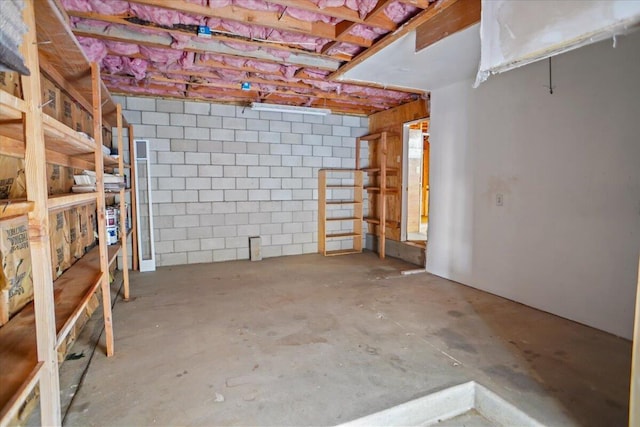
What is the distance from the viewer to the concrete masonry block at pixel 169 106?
4733mm

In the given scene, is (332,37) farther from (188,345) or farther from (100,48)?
(188,345)

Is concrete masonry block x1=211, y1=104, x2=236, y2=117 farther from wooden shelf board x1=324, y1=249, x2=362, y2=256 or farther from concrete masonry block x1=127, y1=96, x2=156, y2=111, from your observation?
wooden shelf board x1=324, y1=249, x2=362, y2=256

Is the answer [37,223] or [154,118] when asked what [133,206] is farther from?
[37,223]

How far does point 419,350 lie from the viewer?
2424 millimetres

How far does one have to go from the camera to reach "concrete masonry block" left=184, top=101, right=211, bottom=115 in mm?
4867

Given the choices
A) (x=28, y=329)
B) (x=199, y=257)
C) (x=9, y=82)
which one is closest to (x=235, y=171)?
(x=199, y=257)

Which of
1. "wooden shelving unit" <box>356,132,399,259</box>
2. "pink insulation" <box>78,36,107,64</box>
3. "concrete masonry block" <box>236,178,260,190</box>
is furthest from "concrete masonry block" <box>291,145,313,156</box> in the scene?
"pink insulation" <box>78,36,107,64</box>

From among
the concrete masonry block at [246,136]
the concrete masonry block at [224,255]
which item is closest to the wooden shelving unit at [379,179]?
the concrete masonry block at [246,136]

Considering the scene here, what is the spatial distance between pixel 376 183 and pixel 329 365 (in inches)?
167

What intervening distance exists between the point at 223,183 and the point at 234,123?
918mm

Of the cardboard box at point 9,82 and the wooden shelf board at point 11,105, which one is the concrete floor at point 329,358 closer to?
the wooden shelf board at point 11,105

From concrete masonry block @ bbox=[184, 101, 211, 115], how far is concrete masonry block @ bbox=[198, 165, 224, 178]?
785 mm

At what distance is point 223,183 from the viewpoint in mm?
5113

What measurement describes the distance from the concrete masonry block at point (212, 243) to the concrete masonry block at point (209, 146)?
1.31 m
